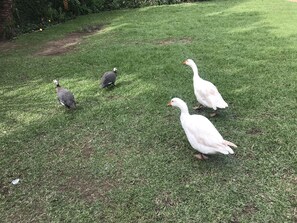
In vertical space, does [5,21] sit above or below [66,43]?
above

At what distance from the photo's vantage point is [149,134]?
4703mm

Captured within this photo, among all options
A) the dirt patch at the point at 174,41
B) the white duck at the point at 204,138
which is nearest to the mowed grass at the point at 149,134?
the dirt patch at the point at 174,41

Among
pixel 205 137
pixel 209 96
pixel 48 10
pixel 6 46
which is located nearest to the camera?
pixel 205 137

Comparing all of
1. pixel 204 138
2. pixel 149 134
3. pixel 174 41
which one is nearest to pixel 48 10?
pixel 174 41

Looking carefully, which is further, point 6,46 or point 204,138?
point 6,46

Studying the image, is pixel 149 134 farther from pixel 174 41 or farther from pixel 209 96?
pixel 174 41

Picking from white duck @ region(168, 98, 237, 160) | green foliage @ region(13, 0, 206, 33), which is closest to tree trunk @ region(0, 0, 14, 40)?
green foliage @ region(13, 0, 206, 33)

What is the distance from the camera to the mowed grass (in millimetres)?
3512

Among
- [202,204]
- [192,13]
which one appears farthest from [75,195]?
[192,13]

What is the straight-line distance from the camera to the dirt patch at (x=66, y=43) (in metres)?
9.08

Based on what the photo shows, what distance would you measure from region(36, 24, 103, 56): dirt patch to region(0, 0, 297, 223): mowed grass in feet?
1.60

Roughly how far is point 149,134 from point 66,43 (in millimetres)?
5896

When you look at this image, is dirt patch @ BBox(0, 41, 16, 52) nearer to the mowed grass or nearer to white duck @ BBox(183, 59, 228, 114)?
the mowed grass

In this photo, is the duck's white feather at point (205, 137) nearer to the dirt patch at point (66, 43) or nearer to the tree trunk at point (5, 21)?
the dirt patch at point (66, 43)
